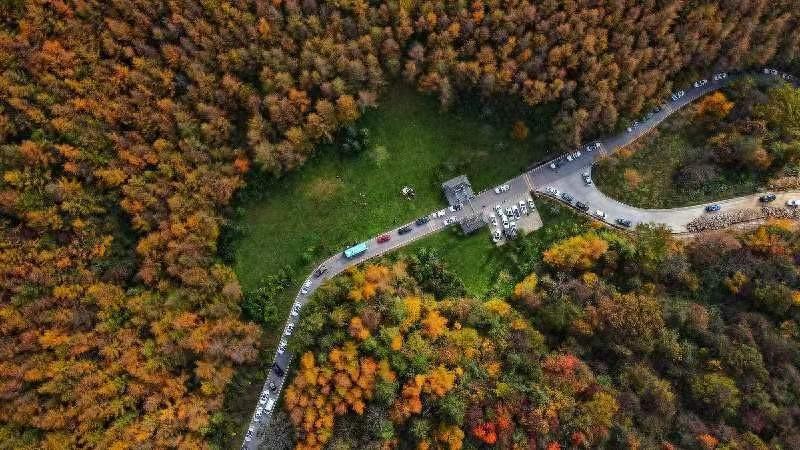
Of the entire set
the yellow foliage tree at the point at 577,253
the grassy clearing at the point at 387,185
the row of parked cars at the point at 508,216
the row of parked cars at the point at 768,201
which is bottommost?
the row of parked cars at the point at 768,201

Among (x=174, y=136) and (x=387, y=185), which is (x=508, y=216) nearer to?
(x=387, y=185)

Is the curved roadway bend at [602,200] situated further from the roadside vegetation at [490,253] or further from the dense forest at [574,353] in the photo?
the dense forest at [574,353]

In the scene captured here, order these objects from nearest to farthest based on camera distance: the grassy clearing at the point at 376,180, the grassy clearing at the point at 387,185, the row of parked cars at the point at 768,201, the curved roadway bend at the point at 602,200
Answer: the grassy clearing at the point at 387,185 → the grassy clearing at the point at 376,180 → the row of parked cars at the point at 768,201 → the curved roadway bend at the point at 602,200

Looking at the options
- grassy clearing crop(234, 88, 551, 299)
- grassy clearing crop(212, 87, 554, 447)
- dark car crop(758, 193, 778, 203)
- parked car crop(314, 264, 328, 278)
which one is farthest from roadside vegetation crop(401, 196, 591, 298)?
dark car crop(758, 193, 778, 203)

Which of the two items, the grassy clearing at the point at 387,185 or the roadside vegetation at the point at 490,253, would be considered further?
the roadside vegetation at the point at 490,253

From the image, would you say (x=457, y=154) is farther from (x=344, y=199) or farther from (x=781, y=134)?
(x=781, y=134)

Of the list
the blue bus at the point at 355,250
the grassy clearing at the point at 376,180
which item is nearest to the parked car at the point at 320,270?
the grassy clearing at the point at 376,180
